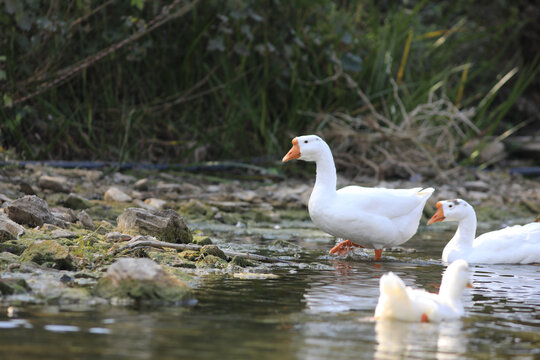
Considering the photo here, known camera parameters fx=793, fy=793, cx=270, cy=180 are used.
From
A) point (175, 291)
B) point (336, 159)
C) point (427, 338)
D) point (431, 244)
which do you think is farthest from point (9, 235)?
point (336, 159)

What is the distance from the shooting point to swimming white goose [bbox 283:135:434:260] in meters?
→ 6.60

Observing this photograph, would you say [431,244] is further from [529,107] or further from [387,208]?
[529,107]

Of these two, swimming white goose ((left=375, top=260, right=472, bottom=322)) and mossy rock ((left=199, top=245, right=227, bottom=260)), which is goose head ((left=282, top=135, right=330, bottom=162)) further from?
swimming white goose ((left=375, top=260, right=472, bottom=322))

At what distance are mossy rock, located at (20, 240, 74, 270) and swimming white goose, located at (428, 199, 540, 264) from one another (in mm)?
3327

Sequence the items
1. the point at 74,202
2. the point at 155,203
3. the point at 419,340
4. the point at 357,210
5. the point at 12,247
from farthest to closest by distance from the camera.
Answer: the point at 155,203, the point at 74,202, the point at 357,210, the point at 12,247, the point at 419,340

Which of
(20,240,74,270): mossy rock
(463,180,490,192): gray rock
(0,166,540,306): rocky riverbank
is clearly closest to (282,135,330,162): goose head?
(0,166,540,306): rocky riverbank

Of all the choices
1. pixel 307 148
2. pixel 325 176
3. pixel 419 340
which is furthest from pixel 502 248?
pixel 419 340

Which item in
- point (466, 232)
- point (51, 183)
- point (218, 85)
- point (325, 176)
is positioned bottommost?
point (466, 232)

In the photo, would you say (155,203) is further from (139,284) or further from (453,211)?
(139,284)

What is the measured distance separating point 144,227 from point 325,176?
5.86 feet

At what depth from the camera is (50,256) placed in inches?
190

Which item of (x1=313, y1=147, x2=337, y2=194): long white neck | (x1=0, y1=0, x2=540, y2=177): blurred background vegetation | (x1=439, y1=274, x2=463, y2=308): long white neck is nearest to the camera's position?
(x1=439, y1=274, x2=463, y2=308): long white neck

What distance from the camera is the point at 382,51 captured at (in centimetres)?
1225

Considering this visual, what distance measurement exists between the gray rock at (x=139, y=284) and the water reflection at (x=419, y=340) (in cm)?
108
